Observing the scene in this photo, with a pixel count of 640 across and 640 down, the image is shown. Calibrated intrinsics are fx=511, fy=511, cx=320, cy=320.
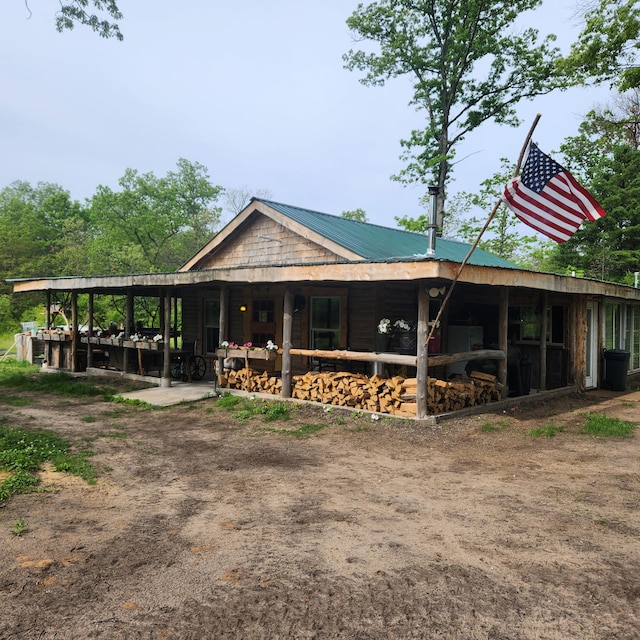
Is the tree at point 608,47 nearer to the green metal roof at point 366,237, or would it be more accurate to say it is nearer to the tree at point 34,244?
the green metal roof at point 366,237

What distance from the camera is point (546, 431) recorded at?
8.29 meters

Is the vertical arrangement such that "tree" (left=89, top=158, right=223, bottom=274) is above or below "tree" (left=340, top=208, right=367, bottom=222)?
below

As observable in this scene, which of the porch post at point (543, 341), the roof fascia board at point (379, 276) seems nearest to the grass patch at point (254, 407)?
the roof fascia board at point (379, 276)

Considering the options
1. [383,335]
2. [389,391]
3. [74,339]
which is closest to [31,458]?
[389,391]

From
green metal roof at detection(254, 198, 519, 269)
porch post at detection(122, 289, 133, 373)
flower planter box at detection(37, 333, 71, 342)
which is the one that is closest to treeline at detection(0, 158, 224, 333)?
flower planter box at detection(37, 333, 71, 342)

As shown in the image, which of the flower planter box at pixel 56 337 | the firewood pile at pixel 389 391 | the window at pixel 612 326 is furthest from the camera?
the flower planter box at pixel 56 337

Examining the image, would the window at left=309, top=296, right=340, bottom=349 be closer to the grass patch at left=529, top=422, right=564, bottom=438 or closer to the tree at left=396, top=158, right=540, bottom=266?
the grass patch at left=529, top=422, right=564, bottom=438

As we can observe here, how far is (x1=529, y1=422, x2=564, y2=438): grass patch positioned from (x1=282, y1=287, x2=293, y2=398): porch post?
4.65 m

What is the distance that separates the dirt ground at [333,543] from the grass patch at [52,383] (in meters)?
5.24

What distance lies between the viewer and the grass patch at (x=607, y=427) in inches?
322

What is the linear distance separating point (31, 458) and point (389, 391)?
5.57 metres

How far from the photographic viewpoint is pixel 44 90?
48.0ft

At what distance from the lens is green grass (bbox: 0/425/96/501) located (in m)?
5.38

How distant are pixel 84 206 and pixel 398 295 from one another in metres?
53.4
